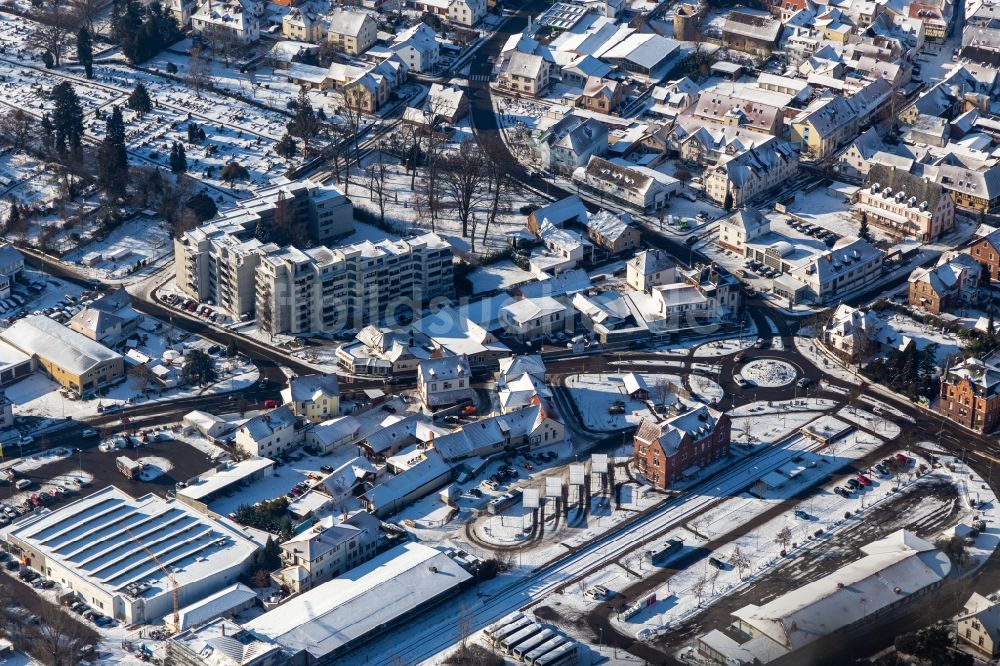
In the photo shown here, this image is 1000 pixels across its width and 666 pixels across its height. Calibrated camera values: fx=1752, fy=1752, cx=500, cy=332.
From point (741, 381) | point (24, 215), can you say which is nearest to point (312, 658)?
point (741, 381)

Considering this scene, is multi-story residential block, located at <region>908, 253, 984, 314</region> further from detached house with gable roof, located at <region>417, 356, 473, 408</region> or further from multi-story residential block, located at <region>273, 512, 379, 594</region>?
multi-story residential block, located at <region>273, 512, 379, 594</region>

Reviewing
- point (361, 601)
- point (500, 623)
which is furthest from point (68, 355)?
point (500, 623)

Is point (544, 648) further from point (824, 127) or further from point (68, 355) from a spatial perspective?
point (824, 127)

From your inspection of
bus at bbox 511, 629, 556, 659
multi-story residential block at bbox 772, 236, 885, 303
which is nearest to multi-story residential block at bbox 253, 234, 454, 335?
multi-story residential block at bbox 772, 236, 885, 303

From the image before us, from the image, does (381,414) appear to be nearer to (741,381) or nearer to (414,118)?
(741,381)

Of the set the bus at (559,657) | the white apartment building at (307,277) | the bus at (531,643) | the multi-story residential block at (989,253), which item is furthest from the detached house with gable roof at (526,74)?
the bus at (559,657)

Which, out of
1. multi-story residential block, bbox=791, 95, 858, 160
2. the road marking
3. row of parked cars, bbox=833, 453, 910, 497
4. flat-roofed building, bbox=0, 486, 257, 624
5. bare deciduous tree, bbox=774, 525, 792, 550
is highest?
multi-story residential block, bbox=791, 95, 858, 160
